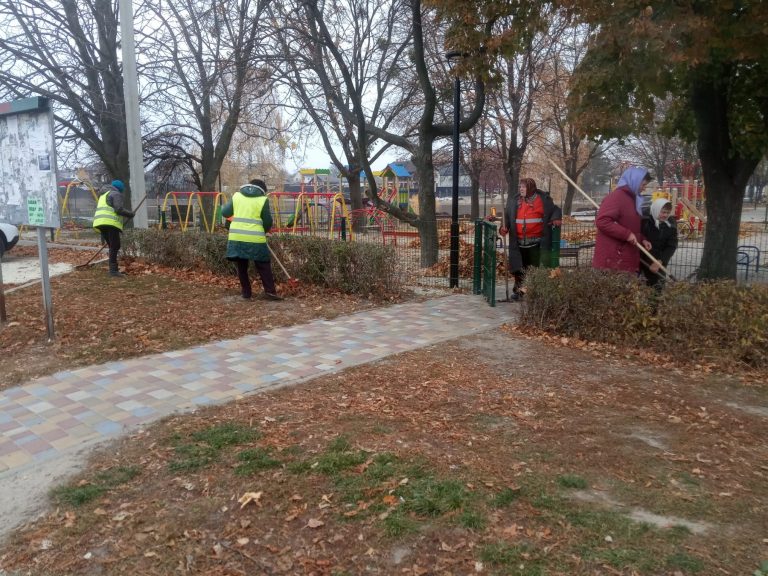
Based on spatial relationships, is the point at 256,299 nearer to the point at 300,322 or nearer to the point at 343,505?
the point at 300,322

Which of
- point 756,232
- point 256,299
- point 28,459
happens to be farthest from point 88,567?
point 756,232

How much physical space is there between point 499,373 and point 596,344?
1.33m

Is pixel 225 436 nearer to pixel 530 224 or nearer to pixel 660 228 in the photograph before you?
pixel 530 224

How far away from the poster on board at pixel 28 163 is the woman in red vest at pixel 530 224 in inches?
202

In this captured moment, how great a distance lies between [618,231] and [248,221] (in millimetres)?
4483

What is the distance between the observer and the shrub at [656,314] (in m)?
5.09

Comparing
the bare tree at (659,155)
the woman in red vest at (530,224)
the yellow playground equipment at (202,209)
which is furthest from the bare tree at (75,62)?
the bare tree at (659,155)

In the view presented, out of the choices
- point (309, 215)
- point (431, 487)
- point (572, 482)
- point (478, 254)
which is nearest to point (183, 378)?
point (431, 487)

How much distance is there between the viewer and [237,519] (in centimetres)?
289

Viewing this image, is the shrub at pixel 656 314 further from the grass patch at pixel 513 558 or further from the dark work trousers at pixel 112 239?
the dark work trousers at pixel 112 239

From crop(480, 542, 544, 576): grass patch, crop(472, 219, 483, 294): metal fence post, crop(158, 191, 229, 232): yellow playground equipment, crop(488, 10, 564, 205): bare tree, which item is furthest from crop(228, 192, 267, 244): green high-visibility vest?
crop(488, 10, 564, 205): bare tree

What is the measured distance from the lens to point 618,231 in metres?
6.09

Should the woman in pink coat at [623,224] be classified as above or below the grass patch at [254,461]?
above

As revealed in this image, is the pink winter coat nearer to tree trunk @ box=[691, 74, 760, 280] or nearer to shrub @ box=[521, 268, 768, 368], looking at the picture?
shrub @ box=[521, 268, 768, 368]
